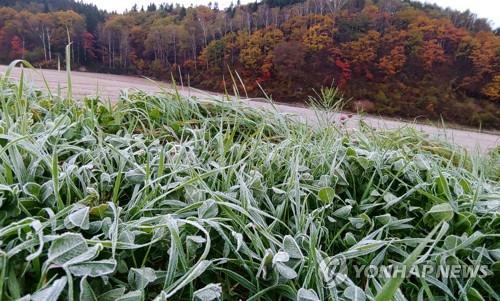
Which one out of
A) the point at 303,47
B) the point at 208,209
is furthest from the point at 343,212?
the point at 303,47

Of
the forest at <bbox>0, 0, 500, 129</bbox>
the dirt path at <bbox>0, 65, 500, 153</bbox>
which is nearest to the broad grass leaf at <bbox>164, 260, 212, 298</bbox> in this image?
the dirt path at <bbox>0, 65, 500, 153</bbox>

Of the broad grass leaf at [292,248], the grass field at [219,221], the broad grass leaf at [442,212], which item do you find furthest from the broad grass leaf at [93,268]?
the broad grass leaf at [442,212]

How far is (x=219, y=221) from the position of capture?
0.72 ft

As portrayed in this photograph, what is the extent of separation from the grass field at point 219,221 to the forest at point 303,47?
0.56 meters

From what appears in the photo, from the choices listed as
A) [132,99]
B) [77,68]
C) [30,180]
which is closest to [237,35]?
[77,68]

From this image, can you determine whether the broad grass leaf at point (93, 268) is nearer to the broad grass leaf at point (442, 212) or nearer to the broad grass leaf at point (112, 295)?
the broad grass leaf at point (112, 295)

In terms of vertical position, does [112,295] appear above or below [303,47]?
below

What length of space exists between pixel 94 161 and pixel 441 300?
297 millimetres

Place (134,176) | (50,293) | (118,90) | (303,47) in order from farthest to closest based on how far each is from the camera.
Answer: (303,47) → (118,90) → (134,176) → (50,293)

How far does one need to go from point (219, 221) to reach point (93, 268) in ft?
0.29

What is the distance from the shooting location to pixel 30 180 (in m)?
0.23

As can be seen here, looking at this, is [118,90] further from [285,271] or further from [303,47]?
[303,47]

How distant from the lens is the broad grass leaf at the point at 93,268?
15 cm

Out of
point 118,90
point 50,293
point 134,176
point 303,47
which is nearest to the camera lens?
point 50,293
